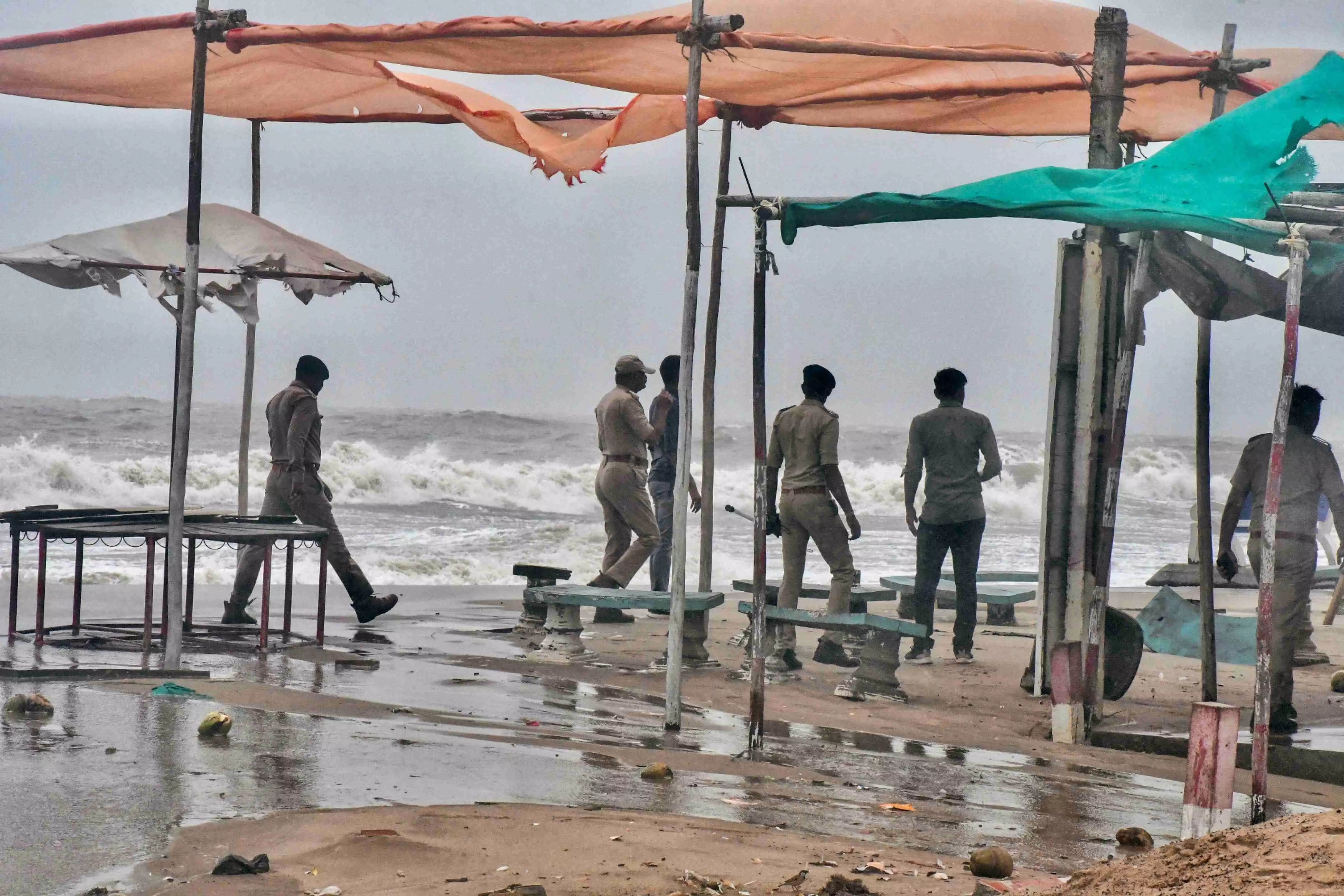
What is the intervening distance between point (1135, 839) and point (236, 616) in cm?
737

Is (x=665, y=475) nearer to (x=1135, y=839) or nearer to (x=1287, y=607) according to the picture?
(x=1287, y=607)

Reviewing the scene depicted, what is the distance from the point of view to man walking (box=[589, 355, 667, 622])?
10.7m

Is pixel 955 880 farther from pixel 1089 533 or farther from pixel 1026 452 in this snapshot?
pixel 1026 452

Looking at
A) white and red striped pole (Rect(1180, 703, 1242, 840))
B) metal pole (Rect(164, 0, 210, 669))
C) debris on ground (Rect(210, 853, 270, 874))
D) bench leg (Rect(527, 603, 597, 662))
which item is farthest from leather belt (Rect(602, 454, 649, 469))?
debris on ground (Rect(210, 853, 270, 874))

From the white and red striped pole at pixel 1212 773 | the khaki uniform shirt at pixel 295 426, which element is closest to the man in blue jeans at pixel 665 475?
the khaki uniform shirt at pixel 295 426

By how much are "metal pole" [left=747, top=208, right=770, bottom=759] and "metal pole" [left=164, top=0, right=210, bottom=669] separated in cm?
313

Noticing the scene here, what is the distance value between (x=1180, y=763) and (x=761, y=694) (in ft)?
7.63

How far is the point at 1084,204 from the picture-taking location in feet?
20.4

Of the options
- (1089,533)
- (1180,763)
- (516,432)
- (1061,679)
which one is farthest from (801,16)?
(516,432)

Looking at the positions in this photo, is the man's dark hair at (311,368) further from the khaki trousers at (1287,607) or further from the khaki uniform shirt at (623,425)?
the khaki trousers at (1287,607)

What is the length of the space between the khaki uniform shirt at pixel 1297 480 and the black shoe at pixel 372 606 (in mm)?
6024

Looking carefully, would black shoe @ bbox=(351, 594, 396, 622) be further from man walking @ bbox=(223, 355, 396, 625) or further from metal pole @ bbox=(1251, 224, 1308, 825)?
metal pole @ bbox=(1251, 224, 1308, 825)

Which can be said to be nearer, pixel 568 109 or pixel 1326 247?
pixel 1326 247

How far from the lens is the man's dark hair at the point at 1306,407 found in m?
8.08
